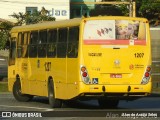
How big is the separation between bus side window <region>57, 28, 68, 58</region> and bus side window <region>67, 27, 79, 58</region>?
326mm

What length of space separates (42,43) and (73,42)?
291 centimetres

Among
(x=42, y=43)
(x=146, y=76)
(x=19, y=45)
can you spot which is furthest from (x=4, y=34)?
(x=146, y=76)

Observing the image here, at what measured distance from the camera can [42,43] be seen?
26391mm

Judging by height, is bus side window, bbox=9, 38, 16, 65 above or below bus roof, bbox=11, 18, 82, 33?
below

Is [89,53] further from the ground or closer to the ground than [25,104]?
further from the ground

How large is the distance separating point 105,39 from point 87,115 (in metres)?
2.78

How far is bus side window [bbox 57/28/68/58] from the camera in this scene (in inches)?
960

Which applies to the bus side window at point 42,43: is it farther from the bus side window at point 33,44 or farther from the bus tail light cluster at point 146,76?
the bus tail light cluster at point 146,76

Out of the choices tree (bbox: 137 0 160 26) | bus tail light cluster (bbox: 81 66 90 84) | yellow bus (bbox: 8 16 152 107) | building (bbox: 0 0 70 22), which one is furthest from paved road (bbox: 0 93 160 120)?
building (bbox: 0 0 70 22)

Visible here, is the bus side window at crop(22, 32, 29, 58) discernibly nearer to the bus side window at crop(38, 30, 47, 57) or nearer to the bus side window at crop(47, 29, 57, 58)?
the bus side window at crop(38, 30, 47, 57)

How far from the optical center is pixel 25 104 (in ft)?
89.6

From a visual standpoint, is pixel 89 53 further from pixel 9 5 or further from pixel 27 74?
pixel 9 5

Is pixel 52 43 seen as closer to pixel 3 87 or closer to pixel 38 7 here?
pixel 3 87

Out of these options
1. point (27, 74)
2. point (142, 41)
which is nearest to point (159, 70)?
point (27, 74)
